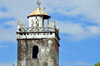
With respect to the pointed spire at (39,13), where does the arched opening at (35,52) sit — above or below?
below

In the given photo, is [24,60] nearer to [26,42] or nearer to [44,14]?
[26,42]

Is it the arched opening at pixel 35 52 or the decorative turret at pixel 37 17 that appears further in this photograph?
the arched opening at pixel 35 52

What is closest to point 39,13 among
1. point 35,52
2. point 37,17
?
point 37,17

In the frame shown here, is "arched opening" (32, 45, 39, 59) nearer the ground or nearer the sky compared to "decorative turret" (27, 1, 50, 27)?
nearer the ground

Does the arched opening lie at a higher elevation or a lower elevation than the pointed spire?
lower

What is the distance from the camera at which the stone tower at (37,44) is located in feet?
195

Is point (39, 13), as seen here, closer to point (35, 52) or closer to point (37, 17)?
point (37, 17)

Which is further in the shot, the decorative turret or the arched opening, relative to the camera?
the arched opening

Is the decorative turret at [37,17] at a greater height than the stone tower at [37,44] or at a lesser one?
greater

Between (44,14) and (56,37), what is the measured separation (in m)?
3.34

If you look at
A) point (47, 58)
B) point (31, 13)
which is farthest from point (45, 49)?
point (31, 13)

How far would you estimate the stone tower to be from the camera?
5949cm

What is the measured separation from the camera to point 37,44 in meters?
59.9

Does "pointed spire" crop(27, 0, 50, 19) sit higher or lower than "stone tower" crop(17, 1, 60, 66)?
higher
